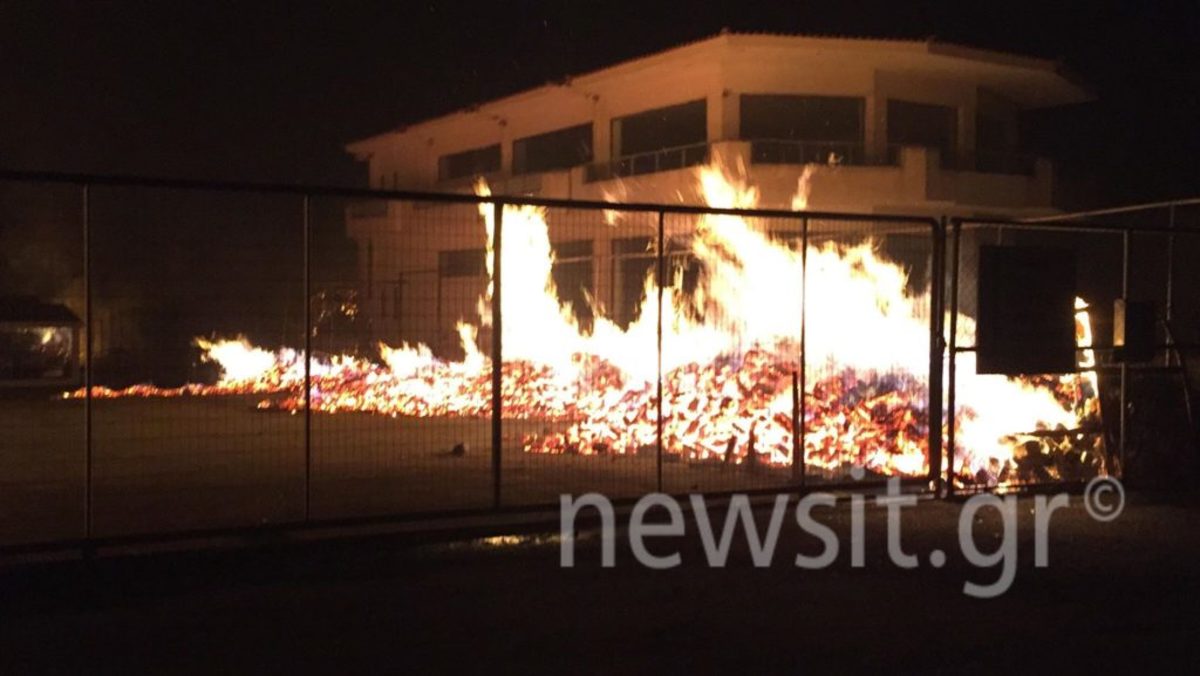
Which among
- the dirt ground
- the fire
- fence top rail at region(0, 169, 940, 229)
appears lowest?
the dirt ground

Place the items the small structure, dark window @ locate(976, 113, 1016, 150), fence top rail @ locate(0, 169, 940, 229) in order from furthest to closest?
dark window @ locate(976, 113, 1016, 150) < the small structure < fence top rail @ locate(0, 169, 940, 229)

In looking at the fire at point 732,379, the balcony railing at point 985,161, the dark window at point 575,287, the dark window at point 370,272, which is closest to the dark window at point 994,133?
the balcony railing at point 985,161

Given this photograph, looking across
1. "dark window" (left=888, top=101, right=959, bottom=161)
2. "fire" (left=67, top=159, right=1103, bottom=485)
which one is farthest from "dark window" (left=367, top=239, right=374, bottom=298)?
"dark window" (left=888, top=101, right=959, bottom=161)

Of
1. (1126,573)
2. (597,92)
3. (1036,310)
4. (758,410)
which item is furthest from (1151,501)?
(597,92)

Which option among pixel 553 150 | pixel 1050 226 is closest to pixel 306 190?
pixel 1050 226

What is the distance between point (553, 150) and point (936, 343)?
65.9 feet

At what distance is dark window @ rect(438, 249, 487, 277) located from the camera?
33.8ft

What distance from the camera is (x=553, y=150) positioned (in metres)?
29.2

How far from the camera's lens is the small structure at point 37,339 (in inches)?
783

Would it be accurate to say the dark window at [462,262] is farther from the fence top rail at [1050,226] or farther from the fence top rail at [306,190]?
the fence top rail at [1050,226]

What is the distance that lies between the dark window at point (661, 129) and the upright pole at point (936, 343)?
578 inches

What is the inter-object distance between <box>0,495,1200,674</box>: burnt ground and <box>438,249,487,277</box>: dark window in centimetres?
279

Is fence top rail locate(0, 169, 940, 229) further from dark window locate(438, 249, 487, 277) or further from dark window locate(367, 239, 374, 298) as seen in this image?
dark window locate(367, 239, 374, 298)

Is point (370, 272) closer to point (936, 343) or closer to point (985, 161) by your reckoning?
point (936, 343)
